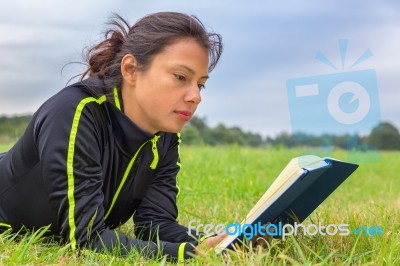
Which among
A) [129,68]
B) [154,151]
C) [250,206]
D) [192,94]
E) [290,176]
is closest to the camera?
[290,176]

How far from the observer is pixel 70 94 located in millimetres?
2334

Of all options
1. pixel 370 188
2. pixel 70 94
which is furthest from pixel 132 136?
pixel 370 188

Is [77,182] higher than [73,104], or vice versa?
[73,104]

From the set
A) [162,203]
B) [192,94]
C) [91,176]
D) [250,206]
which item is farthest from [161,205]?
[250,206]

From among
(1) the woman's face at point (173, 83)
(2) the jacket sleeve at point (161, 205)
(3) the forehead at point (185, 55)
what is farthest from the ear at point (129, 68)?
(2) the jacket sleeve at point (161, 205)

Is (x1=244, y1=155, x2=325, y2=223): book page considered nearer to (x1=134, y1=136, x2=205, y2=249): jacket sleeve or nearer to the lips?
the lips

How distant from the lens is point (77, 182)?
2.20 metres

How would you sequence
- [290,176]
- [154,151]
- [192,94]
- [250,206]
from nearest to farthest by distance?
1. [290,176]
2. [192,94]
3. [154,151]
4. [250,206]

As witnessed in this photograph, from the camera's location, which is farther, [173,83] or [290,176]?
[173,83]

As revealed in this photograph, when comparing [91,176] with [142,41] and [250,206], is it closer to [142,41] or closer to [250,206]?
[142,41]

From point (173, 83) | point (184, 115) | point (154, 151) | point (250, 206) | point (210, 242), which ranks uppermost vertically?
point (173, 83)

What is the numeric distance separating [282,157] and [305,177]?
5.30 metres

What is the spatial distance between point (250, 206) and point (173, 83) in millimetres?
1777

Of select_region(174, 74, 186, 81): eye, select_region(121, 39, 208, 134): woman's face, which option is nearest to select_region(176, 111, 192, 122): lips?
select_region(121, 39, 208, 134): woman's face
